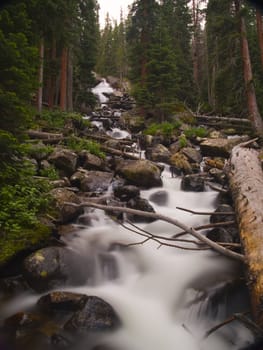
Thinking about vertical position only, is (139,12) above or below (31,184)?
above

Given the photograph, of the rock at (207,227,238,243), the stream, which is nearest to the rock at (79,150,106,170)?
the stream

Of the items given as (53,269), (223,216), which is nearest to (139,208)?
(223,216)

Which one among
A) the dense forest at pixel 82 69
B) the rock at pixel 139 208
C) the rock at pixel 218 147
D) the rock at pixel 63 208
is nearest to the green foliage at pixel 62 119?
the dense forest at pixel 82 69

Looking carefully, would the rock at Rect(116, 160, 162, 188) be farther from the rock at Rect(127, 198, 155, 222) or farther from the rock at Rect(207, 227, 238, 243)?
the rock at Rect(207, 227, 238, 243)

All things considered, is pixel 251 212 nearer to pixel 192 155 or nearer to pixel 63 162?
pixel 63 162

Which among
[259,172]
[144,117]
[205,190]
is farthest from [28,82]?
[144,117]

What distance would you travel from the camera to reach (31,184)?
6.83 metres

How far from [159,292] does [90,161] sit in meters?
6.59

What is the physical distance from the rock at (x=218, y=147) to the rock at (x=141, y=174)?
15.1 feet

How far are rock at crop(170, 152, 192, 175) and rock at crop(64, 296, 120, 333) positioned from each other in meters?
8.46

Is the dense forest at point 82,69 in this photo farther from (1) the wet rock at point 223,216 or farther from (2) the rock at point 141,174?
(1) the wet rock at point 223,216

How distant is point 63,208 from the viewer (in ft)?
22.5

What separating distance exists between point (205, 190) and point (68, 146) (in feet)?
20.3

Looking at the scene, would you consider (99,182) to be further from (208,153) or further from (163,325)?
(208,153)
